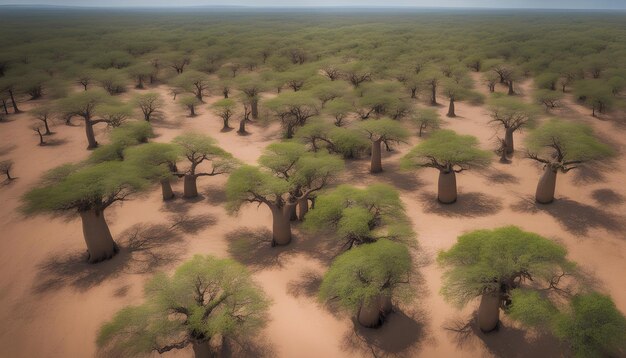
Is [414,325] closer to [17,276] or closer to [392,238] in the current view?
[392,238]

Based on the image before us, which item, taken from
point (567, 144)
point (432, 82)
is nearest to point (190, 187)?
point (567, 144)

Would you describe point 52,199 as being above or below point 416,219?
above

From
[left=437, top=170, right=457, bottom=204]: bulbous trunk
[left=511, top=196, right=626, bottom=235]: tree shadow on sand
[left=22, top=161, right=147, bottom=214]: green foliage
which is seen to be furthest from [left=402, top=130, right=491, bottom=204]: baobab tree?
[left=22, top=161, right=147, bottom=214]: green foliage

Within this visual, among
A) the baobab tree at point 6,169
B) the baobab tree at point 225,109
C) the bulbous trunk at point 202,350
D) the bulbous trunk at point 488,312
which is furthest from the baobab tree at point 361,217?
the baobab tree at point 6,169

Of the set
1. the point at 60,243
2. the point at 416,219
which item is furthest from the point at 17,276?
the point at 416,219

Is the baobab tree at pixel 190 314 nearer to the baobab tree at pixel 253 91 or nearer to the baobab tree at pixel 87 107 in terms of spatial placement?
the baobab tree at pixel 87 107

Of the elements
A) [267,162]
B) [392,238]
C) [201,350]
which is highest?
[267,162]
